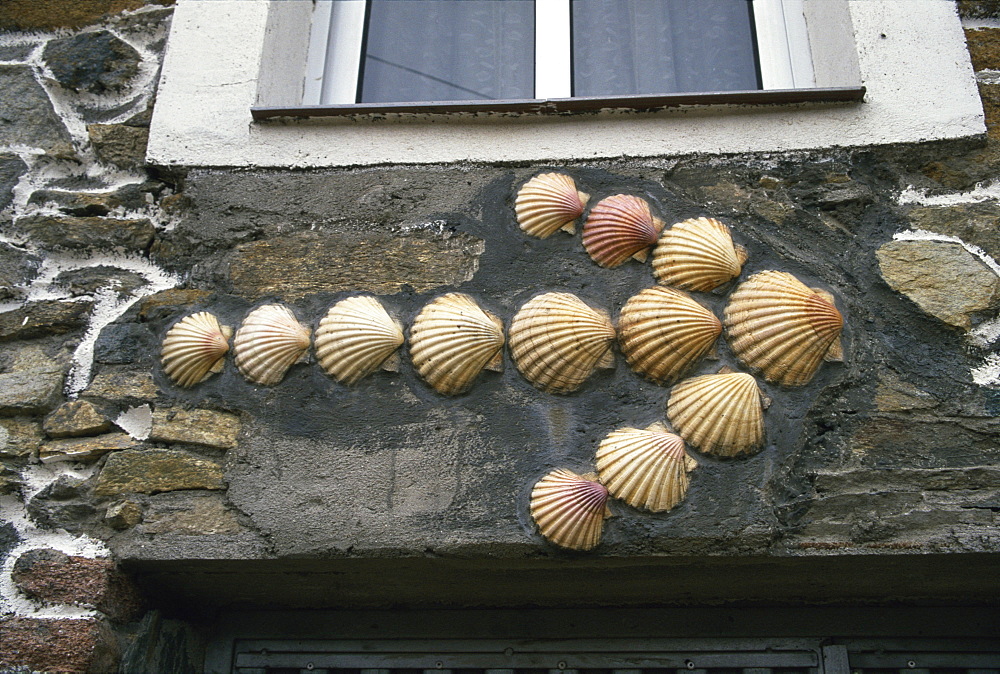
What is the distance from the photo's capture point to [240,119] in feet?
6.69

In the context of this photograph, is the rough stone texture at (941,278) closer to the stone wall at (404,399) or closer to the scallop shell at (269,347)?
the stone wall at (404,399)

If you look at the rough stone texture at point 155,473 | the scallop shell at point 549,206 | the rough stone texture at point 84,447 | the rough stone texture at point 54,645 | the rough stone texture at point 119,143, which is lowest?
the rough stone texture at point 54,645

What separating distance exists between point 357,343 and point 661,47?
112cm

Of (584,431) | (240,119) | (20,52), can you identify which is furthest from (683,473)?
(20,52)

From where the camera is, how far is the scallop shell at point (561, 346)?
1733 millimetres

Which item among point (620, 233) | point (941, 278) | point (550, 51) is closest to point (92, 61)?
point (550, 51)

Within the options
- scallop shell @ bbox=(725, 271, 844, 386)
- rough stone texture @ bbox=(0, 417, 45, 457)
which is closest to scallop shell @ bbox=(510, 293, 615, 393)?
scallop shell @ bbox=(725, 271, 844, 386)

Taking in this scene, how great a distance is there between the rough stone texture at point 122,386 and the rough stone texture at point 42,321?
0.14 m

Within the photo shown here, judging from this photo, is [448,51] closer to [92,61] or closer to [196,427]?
[92,61]

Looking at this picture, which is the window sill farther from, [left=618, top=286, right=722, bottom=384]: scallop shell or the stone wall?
[left=618, top=286, right=722, bottom=384]: scallop shell

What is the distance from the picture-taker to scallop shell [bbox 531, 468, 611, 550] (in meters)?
1.62

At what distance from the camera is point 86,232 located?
76.7 inches

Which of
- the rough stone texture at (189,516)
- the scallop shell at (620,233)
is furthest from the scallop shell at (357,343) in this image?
the scallop shell at (620,233)

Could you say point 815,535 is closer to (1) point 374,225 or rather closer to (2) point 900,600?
(2) point 900,600
